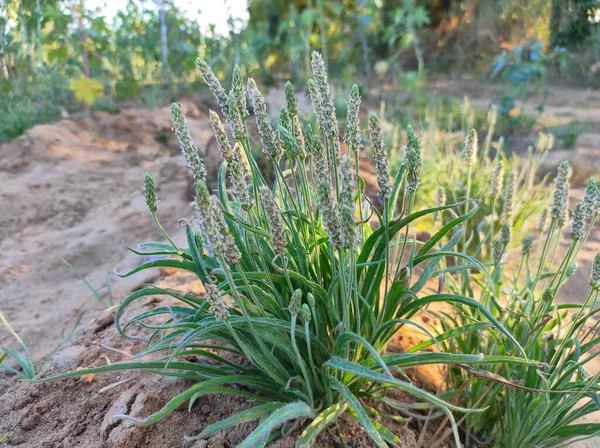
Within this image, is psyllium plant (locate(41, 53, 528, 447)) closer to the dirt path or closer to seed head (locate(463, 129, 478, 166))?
seed head (locate(463, 129, 478, 166))

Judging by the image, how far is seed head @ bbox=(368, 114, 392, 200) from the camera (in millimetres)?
949

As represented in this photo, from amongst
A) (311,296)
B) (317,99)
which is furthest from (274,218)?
(317,99)

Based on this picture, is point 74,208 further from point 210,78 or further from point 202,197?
point 202,197

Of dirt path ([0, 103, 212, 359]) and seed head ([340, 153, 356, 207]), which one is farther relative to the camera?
dirt path ([0, 103, 212, 359])

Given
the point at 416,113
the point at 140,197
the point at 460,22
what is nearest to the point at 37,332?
the point at 140,197

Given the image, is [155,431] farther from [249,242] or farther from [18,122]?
[18,122]

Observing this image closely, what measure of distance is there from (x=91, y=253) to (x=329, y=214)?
2.69m

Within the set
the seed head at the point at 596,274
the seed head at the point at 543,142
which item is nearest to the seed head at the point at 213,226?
the seed head at the point at 596,274

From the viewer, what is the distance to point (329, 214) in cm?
87

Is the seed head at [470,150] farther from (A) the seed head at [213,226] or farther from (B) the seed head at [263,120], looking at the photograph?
(A) the seed head at [213,226]

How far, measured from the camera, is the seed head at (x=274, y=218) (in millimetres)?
923

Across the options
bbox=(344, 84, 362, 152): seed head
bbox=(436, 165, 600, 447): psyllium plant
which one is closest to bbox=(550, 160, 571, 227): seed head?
bbox=(436, 165, 600, 447): psyllium plant

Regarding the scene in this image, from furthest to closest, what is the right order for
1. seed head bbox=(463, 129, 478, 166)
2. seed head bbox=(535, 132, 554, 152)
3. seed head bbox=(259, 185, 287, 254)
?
seed head bbox=(535, 132, 554, 152), seed head bbox=(463, 129, 478, 166), seed head bbox=(259, 185, 287, 254)

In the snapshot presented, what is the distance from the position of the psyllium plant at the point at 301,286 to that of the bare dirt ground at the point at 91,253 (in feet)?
0.50
